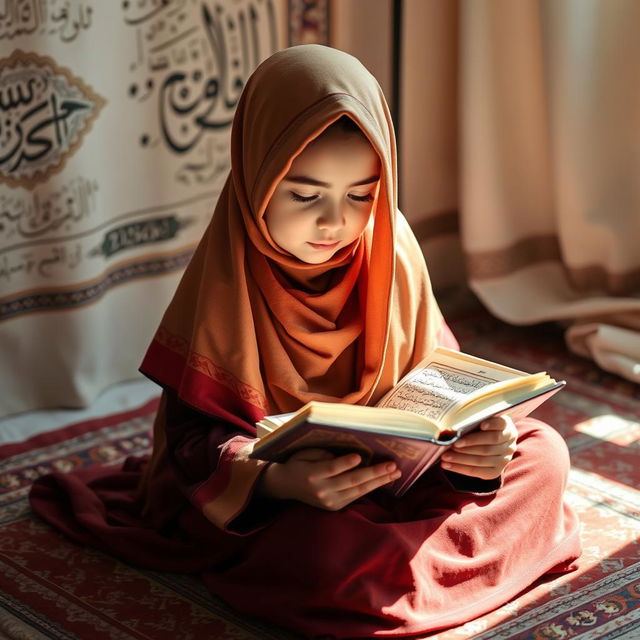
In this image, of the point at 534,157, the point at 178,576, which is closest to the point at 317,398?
the point at 178,576

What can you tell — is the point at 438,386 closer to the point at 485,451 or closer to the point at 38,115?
the point at 485,451

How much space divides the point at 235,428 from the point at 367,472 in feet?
0.98

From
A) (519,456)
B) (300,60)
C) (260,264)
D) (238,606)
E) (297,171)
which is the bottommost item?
(238,606)

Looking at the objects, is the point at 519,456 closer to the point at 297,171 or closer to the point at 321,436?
the point at 321,436

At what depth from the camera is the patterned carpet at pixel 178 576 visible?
198cm

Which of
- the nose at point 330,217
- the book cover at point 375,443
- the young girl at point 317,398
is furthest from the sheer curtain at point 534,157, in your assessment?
the nose at point 330,217

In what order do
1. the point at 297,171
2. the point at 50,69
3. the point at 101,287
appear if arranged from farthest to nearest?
the point at 101,287 → the point at 50,69 → the point at 297,171

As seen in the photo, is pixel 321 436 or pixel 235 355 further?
pixel 235 355

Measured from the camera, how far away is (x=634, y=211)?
3336mm

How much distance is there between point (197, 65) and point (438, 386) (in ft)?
4.71

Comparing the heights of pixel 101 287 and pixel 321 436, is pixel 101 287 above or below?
below

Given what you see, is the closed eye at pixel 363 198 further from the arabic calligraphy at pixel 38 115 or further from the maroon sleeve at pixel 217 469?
the arabic calligraphy at pixel 38 115

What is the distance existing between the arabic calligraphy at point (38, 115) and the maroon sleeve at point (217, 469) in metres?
0.95

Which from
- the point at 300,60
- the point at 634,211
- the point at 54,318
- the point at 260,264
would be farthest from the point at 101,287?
the point at 634,211
